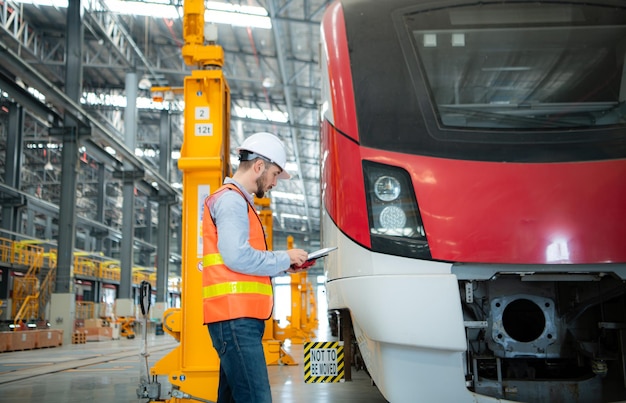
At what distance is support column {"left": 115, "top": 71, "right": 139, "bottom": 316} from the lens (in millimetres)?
Result: 21172

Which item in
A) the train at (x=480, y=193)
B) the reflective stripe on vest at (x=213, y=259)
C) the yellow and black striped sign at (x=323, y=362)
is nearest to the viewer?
the reflective stripe on vest at (x=213, y=259)

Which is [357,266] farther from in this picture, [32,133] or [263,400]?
[32,133]

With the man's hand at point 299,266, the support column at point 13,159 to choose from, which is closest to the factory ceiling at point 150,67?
the support column at point 13,159

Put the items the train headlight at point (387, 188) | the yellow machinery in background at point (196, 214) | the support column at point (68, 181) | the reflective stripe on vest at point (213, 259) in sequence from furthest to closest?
1. the support column at point (68, 181)
2. the yellow machinery in background at point (196, 214)
3. the train headlight at point (387, 188)
4. the reflective stripe on vest at point (213, 259)

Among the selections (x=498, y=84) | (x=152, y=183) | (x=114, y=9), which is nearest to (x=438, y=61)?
(x=498, y=84)

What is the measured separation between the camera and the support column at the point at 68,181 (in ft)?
55.7

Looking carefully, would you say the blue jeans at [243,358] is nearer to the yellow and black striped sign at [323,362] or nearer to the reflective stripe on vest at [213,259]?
the reflective stripe on vest at [213,259]

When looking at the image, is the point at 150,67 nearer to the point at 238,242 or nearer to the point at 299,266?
the point at 299,266

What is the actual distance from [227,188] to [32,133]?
1041 inches

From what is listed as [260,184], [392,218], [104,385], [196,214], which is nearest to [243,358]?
[260,184]

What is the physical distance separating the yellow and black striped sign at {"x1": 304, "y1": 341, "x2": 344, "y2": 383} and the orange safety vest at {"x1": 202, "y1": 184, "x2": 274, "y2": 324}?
3.30ft

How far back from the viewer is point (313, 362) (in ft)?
10.3

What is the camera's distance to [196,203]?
4.62m

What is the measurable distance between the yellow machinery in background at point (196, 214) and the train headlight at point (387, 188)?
87.7 inches
